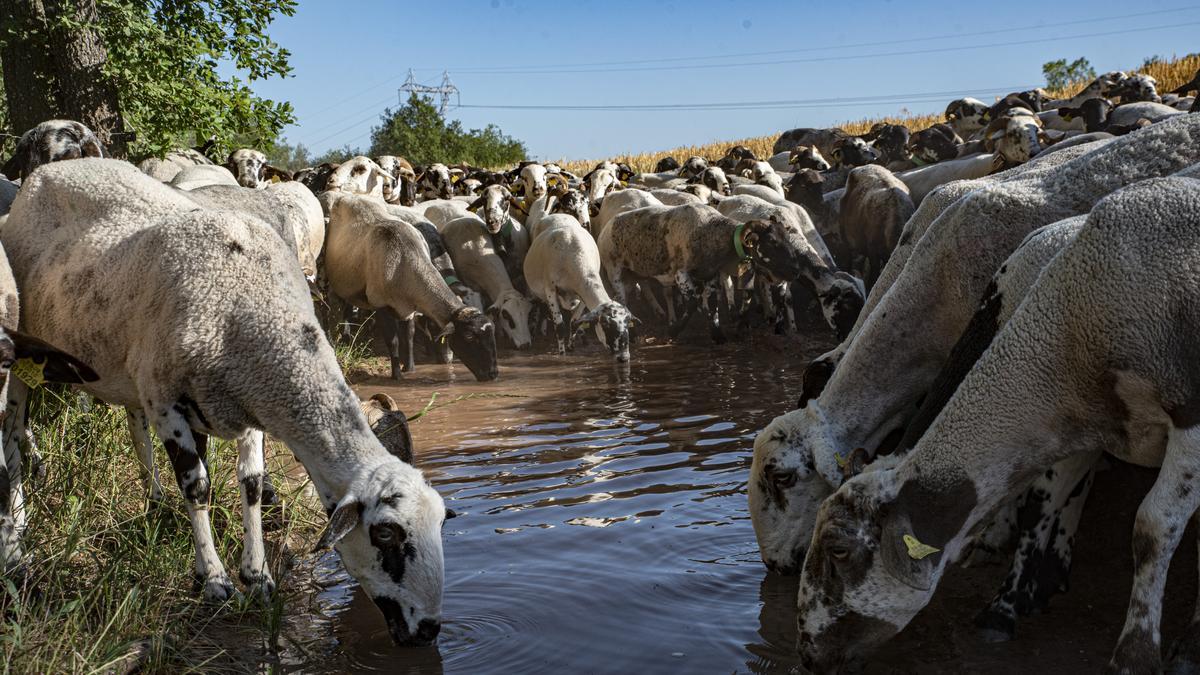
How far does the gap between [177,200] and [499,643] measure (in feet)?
10.7

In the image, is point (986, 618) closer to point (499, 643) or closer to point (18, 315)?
point (499, 643)

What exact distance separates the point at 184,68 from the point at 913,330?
8.88 m

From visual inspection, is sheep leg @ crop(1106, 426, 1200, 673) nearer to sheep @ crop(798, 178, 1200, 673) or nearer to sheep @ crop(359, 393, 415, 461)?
sheep @ crop(798, 178, 1200, 673)

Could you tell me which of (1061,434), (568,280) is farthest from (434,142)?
(1061,434)

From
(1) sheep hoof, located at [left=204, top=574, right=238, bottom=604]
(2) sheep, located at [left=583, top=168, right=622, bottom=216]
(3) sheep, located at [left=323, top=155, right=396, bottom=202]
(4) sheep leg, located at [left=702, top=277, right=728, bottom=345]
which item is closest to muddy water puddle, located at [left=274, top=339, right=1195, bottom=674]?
(1) sheep hoof, located at [left=204, top=574, right=238, bottom=604]

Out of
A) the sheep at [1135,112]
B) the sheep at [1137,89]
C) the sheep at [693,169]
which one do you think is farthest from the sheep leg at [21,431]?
the sheep at [1137,89]

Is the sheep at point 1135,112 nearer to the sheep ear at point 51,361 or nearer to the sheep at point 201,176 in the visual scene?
the sheep at point 201,176

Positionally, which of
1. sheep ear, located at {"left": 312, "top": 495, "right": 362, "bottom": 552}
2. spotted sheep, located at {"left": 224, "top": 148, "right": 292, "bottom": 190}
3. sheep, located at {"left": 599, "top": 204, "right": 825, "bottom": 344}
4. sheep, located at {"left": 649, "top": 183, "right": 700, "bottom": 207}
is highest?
spotted sheep, located at {"left": 224, "top": 148, "right": 292, "bottom": 190}

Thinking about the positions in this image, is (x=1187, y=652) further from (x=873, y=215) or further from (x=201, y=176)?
(x=873, y=215)

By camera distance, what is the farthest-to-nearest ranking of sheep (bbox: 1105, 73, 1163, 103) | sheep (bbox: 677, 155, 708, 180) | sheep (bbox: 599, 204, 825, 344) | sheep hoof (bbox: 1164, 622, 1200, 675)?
sheep (bbox: 677, 155, 708, 180) → sheep (bbox: 1105, 73, 1163, 103) → sheep (bbox: 599, 204, 825, 344) → sheep hoof (bbox: 1164, 622, 1200, 675)

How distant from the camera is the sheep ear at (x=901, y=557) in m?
4.81

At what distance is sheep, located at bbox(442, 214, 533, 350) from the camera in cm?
1675

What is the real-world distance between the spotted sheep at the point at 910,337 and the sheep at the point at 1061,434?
1.34 metres

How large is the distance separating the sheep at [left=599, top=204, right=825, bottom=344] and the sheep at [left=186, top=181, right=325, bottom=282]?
14.3ft
